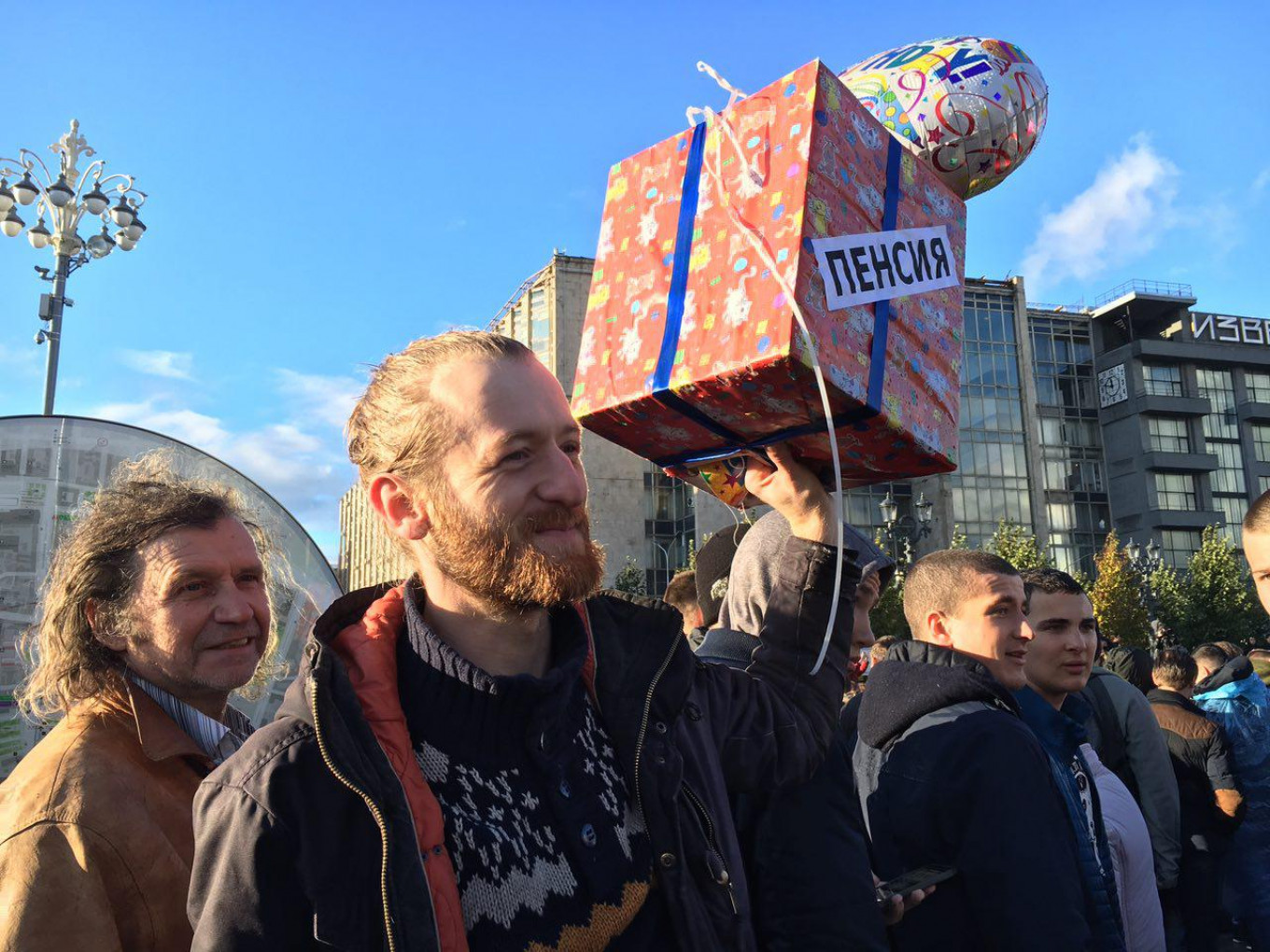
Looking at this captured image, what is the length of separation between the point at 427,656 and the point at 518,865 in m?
0.40

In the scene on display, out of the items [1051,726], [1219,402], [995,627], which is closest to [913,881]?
[995,627]

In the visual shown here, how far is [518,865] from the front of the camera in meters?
1.55

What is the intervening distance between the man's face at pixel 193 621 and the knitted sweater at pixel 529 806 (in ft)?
3.63

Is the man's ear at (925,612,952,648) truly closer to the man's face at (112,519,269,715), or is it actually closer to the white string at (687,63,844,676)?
the white string at (687,63,844,676)

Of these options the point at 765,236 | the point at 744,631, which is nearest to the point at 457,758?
the point at 744,631

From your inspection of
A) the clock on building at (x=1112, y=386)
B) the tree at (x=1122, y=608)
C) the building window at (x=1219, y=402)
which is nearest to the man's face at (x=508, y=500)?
the tree at (x=1122, y=608)

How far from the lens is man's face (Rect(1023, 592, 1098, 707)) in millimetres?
4211

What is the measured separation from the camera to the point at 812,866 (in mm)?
2004

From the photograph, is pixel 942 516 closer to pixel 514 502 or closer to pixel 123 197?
pixel 123 197

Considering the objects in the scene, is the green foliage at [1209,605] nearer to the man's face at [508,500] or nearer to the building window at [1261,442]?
the building window at [1261,442]

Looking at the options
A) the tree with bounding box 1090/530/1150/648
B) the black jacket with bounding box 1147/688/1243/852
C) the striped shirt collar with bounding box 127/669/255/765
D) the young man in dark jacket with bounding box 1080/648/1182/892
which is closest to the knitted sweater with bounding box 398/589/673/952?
the striped shirt collar with bounding box 127/669/255/765

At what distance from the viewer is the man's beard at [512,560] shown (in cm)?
169

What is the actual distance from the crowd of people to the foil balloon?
1224 mm

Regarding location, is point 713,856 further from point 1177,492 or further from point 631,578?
point 1177,492
